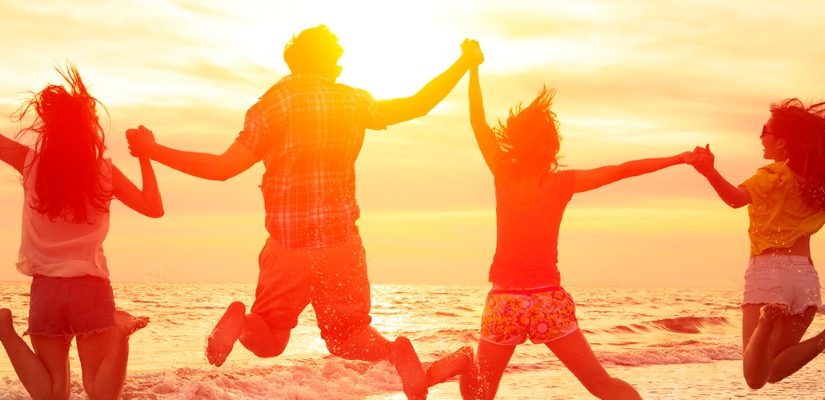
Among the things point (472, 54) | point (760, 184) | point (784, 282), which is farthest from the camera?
point (784, 282)

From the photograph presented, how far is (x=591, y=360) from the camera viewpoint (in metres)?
6.12

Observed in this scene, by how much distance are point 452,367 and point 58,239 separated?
257 cm

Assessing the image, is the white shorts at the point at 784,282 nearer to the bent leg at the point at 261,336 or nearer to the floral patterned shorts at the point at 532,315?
the floral patterned shorts at the point at 532,315

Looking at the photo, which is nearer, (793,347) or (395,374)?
(793,347)

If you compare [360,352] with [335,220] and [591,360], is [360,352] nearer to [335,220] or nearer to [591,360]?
[335,220]

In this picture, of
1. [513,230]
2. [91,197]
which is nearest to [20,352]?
[91,197]

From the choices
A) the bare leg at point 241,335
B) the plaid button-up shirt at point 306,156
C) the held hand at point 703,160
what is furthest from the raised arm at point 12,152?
the held hand at point 703,160

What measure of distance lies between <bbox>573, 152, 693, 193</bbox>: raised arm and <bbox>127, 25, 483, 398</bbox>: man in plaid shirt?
1.20 meters

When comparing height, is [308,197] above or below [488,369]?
above

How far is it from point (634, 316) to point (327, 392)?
19.0 meters

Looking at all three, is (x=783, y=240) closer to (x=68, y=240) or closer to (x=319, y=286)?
(x=319, y=286)

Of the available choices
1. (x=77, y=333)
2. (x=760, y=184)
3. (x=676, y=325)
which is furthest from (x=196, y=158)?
(x=676, y=325)

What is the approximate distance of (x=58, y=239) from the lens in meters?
5.87

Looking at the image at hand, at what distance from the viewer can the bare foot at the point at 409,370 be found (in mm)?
6062
